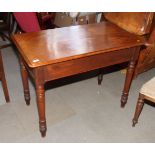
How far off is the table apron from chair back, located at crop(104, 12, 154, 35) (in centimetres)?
29

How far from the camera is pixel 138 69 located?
2.35 meters

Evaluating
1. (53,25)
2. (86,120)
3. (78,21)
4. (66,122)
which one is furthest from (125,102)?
(53,25)

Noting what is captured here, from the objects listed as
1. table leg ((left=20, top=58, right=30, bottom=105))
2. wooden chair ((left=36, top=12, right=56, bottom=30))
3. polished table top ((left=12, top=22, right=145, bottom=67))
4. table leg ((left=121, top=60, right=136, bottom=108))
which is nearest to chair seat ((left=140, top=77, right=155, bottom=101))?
table leg ((left=121, top=60, right=136, bottom=108))

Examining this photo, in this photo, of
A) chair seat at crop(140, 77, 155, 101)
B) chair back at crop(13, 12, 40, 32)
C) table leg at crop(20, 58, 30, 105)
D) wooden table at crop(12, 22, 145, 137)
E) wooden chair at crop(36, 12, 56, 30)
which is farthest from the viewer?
wooden chair at crop(36, 12, 56, 30)

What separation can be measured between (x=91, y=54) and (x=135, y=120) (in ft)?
2.57

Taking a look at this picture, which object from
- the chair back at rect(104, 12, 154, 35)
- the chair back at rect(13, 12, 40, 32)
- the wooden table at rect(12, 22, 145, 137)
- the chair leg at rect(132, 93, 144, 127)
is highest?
the chair back at rect(104, 12, 154, 35)

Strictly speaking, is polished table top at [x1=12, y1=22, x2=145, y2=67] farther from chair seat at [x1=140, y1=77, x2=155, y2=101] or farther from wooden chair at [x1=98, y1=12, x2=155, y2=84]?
chair seat at [x1=140, y1=77, x2=155, y2=101]

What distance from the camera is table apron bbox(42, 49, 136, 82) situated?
137 centimetres

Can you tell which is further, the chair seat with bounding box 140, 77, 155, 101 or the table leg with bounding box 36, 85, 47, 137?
the chair seat with bounding box 140, 77, 155, 101

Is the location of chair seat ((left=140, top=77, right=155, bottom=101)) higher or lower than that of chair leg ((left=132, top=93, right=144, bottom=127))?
higher

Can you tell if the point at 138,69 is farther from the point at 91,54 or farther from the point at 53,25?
the point at 53,25

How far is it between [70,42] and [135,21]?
0.69 m

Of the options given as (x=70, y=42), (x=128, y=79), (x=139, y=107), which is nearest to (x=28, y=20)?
(x=70, y=42)

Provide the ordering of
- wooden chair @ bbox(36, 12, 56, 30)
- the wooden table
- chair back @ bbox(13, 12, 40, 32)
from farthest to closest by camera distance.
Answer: wooden chair @ bbox(36, 12, 56, 30)
chair back @ bbox(13, 12, 40, 32)
the wooden table
